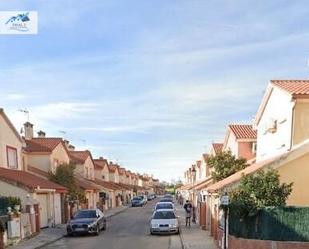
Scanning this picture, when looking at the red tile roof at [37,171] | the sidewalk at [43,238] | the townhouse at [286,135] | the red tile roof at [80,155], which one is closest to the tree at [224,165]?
the townhouse at [286,135]

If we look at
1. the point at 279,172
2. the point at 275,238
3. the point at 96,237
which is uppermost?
the point at 279,172

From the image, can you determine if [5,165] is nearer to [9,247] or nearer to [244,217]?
[9,247]

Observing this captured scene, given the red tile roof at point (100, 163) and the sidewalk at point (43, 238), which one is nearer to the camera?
the sidewalk at point (43, 238)

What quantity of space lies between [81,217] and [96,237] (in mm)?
2413

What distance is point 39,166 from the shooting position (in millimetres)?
41250

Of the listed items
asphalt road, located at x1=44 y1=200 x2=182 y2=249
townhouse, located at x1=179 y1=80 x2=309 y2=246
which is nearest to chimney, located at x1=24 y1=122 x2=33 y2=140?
asphalt road, located at x1=44 y1=200 x2=182 y2=249

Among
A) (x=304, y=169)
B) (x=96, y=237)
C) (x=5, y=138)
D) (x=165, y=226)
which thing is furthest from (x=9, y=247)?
(x=304, y=169)

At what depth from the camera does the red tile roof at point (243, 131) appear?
3811cm

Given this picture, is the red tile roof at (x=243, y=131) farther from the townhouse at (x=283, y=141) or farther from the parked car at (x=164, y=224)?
the parked car at (x=164, y=224)

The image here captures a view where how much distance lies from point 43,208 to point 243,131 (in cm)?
1665

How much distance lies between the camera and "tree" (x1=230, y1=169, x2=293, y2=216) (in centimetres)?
1738

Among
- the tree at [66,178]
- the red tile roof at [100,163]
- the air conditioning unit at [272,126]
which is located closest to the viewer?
the air conditioning unit at [272,126]

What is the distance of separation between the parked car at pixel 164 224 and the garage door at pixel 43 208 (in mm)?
8184

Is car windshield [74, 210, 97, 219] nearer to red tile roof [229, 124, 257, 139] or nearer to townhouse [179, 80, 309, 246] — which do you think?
townhouse [179, 80, 309, 246]
